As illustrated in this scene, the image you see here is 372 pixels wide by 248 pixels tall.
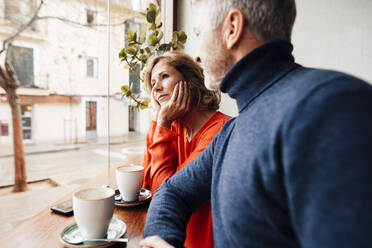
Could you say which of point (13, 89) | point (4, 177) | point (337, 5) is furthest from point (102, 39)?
point (337, 5)

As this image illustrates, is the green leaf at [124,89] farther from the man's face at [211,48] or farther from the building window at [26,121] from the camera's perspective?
the man's face at [211,48]

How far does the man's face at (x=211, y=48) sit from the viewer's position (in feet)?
1.94

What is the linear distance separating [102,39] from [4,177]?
1.27 m

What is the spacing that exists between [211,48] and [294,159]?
38cm

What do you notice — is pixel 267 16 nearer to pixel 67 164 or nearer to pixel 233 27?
pixel 233 27

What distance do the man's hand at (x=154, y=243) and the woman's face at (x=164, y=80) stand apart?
0.84 metres

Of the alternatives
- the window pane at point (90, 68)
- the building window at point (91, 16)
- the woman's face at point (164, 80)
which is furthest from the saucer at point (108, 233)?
the window pane at point (90, 68)

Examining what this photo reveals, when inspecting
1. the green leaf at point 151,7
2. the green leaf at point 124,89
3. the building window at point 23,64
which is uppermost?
the green leaf at point 151,7

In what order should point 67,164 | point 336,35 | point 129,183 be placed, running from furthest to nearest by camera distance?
point 67,164
point 336,35
point 129,183

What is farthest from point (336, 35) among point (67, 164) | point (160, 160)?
point (67, 164)

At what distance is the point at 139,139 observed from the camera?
247 cm

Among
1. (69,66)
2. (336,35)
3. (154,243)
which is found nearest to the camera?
(154,243)

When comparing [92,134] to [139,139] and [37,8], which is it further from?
[37,8]

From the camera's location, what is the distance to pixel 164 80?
1399 mm
